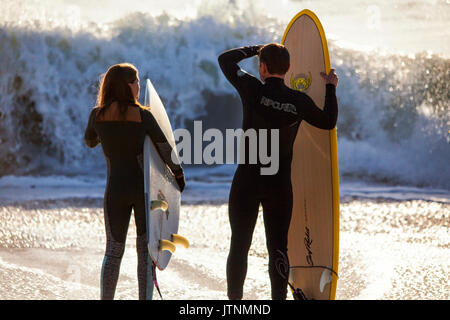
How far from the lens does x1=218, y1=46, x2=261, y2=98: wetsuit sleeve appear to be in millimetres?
2855

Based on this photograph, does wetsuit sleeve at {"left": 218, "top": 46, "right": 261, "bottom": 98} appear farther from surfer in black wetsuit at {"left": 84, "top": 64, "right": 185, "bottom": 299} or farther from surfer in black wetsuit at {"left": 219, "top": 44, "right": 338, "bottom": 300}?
surfer in black wetsuit at {"left": 84, "top": 64, "right": 185, "bottom": 299}

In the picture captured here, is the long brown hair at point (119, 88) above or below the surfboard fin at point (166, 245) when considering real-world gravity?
above

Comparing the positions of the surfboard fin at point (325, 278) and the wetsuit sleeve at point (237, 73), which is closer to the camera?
the wetsuit sleeve at point (237, 73)

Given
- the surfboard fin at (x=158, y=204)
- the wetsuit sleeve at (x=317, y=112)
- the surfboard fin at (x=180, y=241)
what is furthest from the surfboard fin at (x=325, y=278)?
the surfboard fin at (x=158, y=204)

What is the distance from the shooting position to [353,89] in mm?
12945

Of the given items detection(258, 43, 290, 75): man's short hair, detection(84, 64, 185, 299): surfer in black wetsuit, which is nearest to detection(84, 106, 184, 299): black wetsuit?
detection(84, 64, 185, 299): surfer in black wetsuit

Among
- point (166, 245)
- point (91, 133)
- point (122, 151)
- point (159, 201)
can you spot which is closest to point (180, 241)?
point (166, 245)

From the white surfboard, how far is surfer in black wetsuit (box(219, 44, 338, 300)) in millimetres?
391

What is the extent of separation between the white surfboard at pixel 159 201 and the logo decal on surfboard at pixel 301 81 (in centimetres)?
89

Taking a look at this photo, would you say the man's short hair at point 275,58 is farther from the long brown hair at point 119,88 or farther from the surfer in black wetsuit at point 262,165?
the long brown hair at point 119,88

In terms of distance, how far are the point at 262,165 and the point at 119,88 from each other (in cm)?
84

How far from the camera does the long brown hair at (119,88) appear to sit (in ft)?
8.89

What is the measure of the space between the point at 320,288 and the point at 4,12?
1162cm
